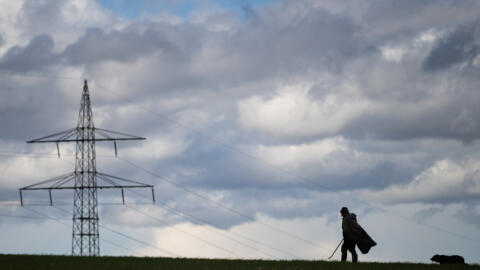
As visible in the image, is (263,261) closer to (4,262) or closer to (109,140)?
(4,262)

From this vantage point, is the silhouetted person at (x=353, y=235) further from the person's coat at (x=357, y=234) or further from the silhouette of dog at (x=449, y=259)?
the silhouette of dog at (x=449, y=259)

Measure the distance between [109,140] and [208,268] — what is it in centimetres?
3594

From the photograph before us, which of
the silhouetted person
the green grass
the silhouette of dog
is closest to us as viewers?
the green grass

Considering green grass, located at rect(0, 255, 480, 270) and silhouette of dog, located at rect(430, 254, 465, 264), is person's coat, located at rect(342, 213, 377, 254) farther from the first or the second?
silhouette of dog, located at rect(430, 254, 465, 264)

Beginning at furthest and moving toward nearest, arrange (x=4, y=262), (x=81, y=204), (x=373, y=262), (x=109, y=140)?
A: (x=109, y=140), (x=81, y=204), (x=373, y=262), (x=4, y=262)

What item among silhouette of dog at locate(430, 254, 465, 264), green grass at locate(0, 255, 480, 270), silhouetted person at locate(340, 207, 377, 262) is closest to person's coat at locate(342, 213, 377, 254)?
silhouetted person at locate(340, 207, 377, 262)

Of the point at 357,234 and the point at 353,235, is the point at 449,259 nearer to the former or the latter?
the point at 357,234

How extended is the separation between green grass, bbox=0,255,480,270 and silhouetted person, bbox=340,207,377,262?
2.10 meters

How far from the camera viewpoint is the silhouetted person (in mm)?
32594

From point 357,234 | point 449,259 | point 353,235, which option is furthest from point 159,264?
point 449,259

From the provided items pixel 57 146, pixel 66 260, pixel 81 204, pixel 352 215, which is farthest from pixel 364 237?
pixel 57 146

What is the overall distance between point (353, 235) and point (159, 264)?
817cm

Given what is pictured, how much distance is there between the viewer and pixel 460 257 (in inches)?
→ 1336

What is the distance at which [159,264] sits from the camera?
28938mm
